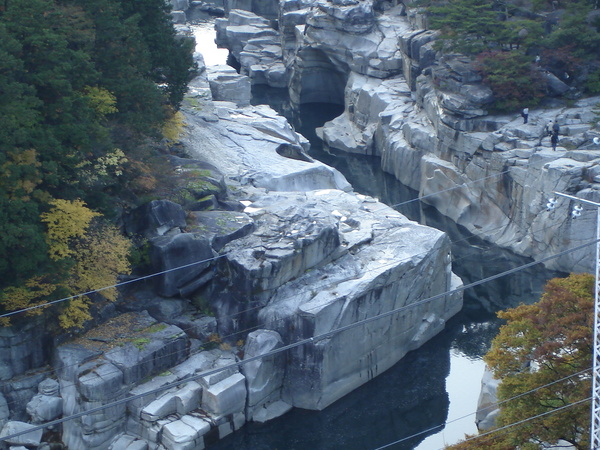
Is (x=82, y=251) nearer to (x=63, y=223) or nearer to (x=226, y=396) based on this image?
(x=63, y=223)

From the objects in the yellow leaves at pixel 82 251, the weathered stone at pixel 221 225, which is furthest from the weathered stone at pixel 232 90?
the yellow leaves at pixel 82 251

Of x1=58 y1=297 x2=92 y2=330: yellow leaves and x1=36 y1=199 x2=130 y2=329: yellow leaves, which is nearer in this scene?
x1=36 y1=199 x2=130 y2=329: yellow leaves

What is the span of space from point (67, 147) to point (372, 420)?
13.5m

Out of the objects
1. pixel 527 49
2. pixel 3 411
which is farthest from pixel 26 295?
pixel 527 49

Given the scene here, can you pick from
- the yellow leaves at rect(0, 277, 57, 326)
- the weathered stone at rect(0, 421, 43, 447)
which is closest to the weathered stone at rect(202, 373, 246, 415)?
the weathered stone at rect(0, 421, 43, 447)

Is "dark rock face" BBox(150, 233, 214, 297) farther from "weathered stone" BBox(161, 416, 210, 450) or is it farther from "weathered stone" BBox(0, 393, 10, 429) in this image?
"weathered stone" BBox(0, 393, 10, 429)

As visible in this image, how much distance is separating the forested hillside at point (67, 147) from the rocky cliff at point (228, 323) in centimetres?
167

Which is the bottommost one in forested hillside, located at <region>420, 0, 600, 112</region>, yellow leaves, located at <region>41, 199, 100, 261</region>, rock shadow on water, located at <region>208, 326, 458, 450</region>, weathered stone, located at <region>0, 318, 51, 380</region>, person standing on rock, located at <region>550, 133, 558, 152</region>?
rock shadow on water, located at <region>208, 326, 458, 450</region>

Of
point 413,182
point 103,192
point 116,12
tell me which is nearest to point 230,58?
point 413,182

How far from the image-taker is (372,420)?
2705cm

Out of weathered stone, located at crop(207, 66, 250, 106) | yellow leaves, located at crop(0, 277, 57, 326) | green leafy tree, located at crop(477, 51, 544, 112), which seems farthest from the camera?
weathered stone, located at crop(207, 66, 250, 106)

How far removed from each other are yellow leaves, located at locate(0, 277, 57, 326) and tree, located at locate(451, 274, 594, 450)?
13200mm

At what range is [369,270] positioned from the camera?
29.0 meters

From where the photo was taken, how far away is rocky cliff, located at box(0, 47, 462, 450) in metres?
24.9
